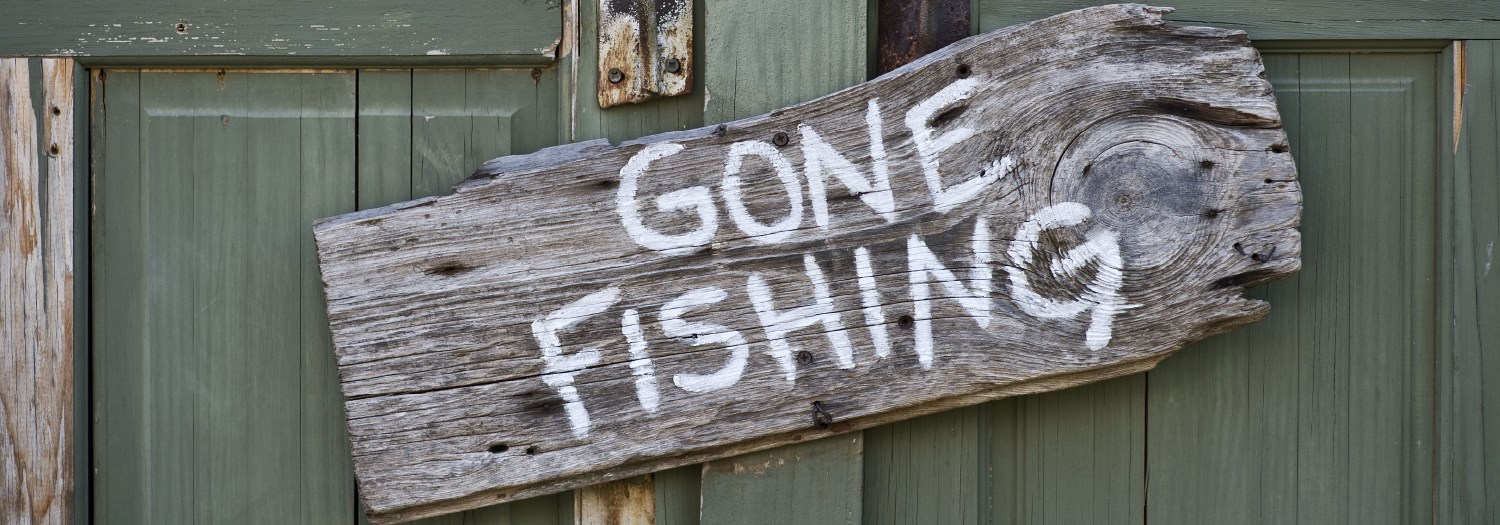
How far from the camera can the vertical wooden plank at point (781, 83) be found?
1.49m

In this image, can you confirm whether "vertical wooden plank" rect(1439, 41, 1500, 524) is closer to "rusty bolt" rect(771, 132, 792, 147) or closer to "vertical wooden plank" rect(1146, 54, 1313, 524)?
"vertical wooden plank" rect(1146, 54, 1313, 524)

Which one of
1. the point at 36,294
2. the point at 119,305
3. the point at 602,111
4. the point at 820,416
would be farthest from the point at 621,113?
the point at 36,294

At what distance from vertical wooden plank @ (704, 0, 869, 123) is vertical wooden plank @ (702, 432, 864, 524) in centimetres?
55

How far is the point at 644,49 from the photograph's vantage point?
150cm

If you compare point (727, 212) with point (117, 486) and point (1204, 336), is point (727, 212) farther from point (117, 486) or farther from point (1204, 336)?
point (117, 486)

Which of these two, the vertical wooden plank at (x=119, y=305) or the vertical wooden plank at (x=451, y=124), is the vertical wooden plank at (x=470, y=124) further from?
the vertical wooden plank at (x=119, y=305)

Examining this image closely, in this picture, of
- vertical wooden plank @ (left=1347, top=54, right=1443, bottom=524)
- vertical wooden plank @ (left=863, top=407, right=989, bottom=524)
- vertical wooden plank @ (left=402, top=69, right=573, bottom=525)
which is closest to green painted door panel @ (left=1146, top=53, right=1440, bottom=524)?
vertical wooden plank @ (left=1347, top=54, right=1443, bottom=524)

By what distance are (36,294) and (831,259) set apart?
1.33 meters

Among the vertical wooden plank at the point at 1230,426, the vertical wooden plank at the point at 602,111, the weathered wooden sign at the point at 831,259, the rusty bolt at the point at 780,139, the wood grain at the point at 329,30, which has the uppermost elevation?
the wood grain at the point at 329,30

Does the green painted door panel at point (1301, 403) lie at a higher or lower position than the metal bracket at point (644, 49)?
lower

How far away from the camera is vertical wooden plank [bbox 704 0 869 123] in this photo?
1.49 m

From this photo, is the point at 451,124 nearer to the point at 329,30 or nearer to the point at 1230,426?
the point at 329,30

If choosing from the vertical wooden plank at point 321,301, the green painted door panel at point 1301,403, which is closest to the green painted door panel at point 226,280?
the vertical wooden plank at point 321,301

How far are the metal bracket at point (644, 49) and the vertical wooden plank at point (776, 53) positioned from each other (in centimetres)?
4
